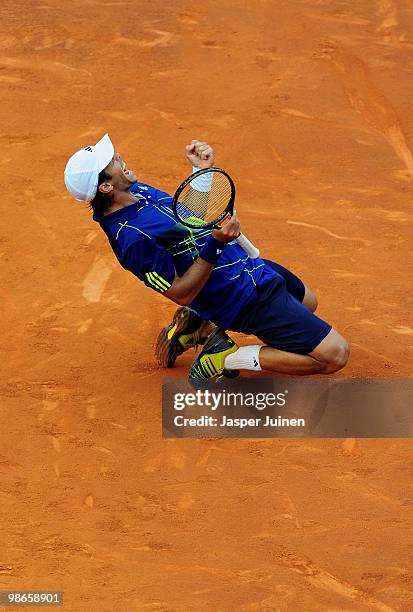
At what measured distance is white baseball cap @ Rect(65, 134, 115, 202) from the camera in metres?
6.65

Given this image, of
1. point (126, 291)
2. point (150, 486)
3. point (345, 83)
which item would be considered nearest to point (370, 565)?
point (150, 486)

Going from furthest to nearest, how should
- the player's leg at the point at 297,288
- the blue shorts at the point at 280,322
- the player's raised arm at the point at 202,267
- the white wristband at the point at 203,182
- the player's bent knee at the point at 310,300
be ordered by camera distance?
the player's bent knee at the point at 310,300 < the player's leg at the point at 297,288 < the blue shorts at the point at 280,322 < the white wristband at the point at 203,182 < the player's raised arm at the point at 202,267

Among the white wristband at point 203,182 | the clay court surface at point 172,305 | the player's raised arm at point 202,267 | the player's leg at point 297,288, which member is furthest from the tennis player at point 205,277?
the clay court surface at point 172,305

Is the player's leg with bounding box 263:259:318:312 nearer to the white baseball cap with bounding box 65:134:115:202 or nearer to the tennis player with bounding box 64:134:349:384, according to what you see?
the tennis player with bounding box 64:134:349:384

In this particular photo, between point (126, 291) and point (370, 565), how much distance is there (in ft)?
10.1

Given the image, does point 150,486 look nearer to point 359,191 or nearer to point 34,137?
point 359,191

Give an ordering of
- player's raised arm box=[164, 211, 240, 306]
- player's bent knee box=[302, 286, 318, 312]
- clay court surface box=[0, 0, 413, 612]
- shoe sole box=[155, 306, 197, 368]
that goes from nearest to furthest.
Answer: clay court surface box=[0, 0, 413, 612]
player's raised arm box=[164, 211, 240, 306]
shoe sole box=[155, 306, 197, 368]
player's bent knee box=[302, 286, 318, 312]

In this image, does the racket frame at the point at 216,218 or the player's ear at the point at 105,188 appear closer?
the racket frame at the point at 216,218

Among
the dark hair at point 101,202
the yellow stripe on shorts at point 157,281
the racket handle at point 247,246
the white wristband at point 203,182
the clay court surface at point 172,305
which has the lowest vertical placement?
the clay court surface at point 172,305

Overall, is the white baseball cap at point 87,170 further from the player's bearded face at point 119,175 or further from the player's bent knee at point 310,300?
the player's bent knee at point 310,300

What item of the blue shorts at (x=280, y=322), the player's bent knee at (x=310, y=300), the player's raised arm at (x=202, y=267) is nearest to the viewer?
the player's raised arm at (x=202, y=267)

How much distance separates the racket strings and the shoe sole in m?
0.88

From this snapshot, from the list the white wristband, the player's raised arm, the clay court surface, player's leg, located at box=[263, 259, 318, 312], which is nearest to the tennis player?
the player's raised arm

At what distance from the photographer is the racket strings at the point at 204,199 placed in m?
6.67
